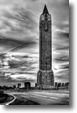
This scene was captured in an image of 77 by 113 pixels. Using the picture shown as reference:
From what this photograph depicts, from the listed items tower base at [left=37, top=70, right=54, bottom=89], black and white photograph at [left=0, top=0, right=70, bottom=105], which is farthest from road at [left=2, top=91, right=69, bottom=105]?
tower base at [left=37, top=70, right=54, bottom=89]

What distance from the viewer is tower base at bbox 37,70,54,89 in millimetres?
2941

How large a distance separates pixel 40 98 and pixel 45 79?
0.30m

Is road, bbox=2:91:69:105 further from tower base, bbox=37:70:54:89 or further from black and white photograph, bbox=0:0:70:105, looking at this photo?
tower base, bbox=37:70:54:89

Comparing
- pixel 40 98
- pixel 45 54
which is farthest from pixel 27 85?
pixel 45 54

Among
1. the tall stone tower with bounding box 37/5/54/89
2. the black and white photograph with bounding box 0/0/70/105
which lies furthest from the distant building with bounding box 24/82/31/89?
the tall stone tower with bounding box 37/5/54/89

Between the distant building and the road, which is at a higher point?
the distant building

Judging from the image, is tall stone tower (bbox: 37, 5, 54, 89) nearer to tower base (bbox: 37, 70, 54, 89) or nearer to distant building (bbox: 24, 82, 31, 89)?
tower base (bbox: 37, 70, 54, 89)

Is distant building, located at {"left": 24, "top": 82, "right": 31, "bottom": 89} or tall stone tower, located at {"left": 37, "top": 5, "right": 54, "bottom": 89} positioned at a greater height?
tall stone tower, located at {"left": 37, "top": 5, "right": 54, "bottom": 89}

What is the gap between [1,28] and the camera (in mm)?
2975

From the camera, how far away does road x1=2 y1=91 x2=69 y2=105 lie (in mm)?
2896

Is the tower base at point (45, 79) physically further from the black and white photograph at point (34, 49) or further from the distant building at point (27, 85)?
the distant building at point (27, 85)

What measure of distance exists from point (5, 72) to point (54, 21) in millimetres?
1099

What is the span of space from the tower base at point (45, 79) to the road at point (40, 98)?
0.36ft

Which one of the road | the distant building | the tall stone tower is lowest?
the road
